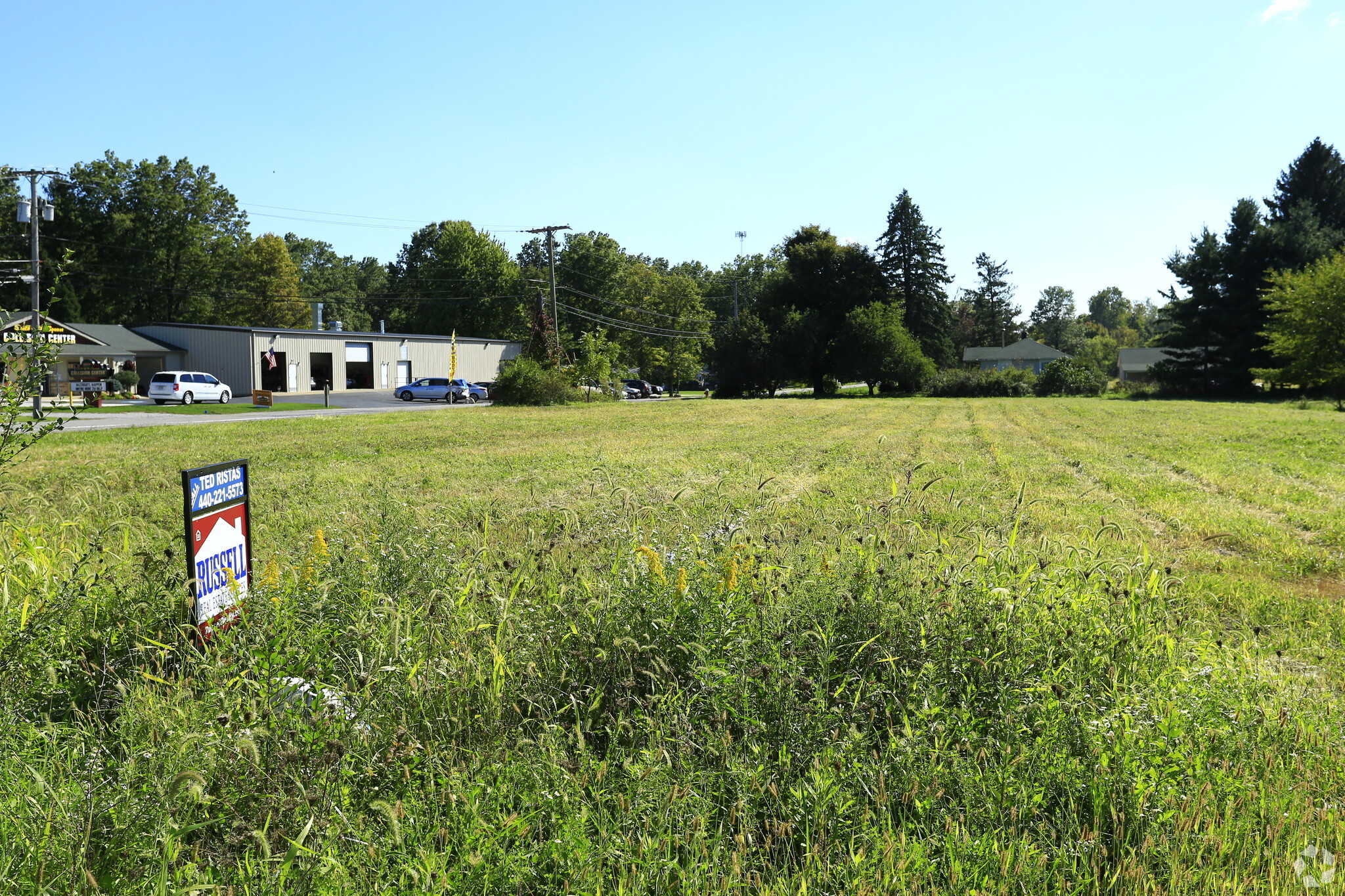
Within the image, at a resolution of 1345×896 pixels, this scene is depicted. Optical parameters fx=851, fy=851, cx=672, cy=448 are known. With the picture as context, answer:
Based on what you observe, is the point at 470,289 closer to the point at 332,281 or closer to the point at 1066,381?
the point at 332,281

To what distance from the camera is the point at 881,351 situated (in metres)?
60.4

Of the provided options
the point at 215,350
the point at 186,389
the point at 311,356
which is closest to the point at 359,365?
the point at 311,356

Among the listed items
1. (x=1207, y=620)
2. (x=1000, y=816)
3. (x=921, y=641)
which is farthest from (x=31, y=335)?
(x=1207, y=620)

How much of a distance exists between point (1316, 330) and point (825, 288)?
33.0 meters

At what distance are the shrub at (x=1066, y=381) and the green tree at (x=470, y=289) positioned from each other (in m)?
50.1

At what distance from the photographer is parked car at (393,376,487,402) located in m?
49.5

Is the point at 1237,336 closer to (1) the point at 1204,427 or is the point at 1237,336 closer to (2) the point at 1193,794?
(1) the point at 1204,427

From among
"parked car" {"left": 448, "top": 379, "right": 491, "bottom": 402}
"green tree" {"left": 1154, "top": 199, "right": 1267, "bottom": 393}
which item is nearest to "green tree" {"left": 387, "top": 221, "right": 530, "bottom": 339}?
"parked car" {"left": 448, "top": 379, "right": 491, "bottom": 402}

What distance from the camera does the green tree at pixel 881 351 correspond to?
60469mm

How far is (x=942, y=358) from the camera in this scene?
69438 mm

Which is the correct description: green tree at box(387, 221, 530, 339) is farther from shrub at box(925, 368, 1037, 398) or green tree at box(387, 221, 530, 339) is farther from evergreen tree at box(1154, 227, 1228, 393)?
evergreen tree at box(1154, 227, 1228, 393)

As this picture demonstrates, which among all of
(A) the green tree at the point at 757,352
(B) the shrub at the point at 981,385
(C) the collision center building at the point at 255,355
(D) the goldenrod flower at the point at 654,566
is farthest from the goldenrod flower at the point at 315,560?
(A) the green tree at the point at 757,352

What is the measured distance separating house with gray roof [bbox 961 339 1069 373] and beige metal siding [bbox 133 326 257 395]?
7865 centimetres

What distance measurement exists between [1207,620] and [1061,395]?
200 ft
